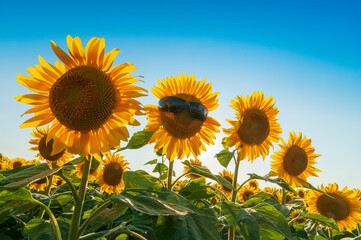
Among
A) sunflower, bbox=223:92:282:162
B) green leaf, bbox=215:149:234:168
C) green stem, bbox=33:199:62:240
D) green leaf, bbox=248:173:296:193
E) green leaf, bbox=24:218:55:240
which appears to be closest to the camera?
green stem, bbox=33:199:62:240

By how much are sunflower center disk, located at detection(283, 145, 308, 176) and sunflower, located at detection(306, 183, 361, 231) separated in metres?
1.03

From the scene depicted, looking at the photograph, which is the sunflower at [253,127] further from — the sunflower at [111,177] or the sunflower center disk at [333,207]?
the sunflower at [111,177]

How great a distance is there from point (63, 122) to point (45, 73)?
463 mm

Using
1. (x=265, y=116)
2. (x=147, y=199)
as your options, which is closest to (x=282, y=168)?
(x=265, y=116)

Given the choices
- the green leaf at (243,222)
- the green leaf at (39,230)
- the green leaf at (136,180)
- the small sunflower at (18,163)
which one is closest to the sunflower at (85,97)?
the green leaf at (136,180)

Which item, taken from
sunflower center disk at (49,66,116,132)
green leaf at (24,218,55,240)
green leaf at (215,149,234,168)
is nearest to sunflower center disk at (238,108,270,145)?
green leaf at (215,149,234,168)

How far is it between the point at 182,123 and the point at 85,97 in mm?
1342

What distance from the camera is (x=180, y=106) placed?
11.0 ft

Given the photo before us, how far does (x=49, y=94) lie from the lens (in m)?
2.58

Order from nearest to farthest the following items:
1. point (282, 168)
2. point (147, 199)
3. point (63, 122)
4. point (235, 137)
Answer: point (147, 199) → point (63, 122) → point (235, 137) → point (282, 168)

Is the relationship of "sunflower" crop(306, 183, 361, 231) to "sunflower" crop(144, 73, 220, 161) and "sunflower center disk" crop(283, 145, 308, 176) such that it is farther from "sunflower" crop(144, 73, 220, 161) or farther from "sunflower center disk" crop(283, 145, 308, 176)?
"sunflower" crop(144, 73, 220, 161)

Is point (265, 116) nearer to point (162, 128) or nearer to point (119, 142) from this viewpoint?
point (162, 128)

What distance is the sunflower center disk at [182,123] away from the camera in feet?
11.1

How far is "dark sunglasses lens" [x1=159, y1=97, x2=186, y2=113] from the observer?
3334 millimetres
